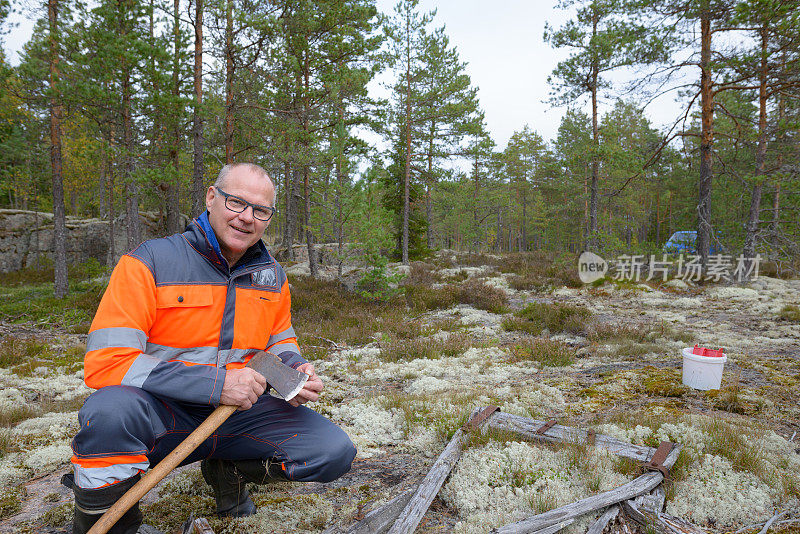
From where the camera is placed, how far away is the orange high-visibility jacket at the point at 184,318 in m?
1.99

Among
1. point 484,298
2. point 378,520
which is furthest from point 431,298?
point 378,520

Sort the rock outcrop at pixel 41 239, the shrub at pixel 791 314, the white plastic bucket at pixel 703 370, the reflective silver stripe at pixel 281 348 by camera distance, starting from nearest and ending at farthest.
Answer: the reflective silver stripe at pixel 281 348 → the white plastic bucket at pixel 703 370 → the shrub at pixel 791 314 → the rock outcrop at pixel 41 239

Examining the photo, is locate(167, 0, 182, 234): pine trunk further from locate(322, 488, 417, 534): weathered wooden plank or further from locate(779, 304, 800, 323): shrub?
locate(779, 304, 800, 323): shrub

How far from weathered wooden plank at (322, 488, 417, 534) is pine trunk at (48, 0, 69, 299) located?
12.4 m

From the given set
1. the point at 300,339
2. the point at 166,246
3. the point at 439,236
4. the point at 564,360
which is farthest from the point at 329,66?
the point at 439,236

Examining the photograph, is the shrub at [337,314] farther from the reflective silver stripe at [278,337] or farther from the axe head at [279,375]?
the axe head at [279,375]

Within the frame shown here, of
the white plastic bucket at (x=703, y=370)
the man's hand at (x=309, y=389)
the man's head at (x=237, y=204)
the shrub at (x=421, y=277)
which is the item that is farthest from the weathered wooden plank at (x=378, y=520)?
the shrub at (x=421, y=277)

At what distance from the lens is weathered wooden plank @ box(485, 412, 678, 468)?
9.74 feet

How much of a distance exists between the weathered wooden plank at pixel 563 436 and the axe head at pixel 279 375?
198 cm

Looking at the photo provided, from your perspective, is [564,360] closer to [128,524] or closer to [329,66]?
[128,524]

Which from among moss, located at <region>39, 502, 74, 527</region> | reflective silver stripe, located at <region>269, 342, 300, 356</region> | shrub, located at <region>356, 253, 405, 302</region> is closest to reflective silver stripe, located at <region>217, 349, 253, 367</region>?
reflective silver stripe, located at <region>269, 342, 300, 356</region>

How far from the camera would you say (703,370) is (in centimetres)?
462

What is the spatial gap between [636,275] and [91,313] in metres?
17.5

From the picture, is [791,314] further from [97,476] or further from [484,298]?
[97,476]
